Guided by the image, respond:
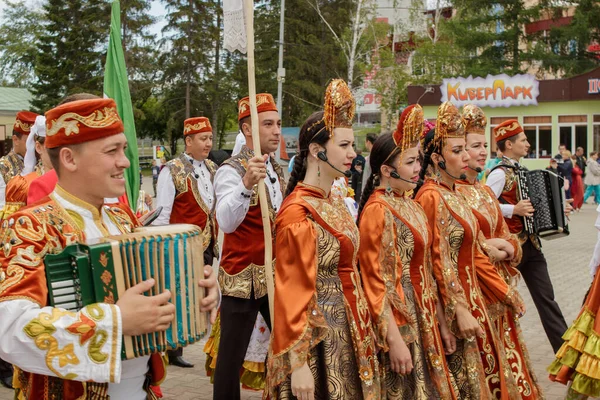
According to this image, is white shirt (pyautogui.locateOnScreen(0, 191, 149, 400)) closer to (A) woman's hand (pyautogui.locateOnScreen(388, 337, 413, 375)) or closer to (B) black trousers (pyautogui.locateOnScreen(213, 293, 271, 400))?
(A) woman's hand (pyautogui.locateOnScreen(388, 337, 413, 375))

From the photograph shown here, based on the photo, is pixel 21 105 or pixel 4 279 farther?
pixel 21 105

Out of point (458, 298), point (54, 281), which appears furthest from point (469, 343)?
point (54, 281)

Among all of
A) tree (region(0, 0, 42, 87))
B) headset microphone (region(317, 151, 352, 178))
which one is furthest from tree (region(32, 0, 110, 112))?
headset microphone (region(317, 151, 352, 178))

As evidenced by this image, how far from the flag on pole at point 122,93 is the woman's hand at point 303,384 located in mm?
2008

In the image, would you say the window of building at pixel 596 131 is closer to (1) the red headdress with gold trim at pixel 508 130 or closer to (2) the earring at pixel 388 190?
(1) the red headdress with gold trim at pixel 508 130

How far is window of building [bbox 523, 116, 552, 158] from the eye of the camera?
112 feet

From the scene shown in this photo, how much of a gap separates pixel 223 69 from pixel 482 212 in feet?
128

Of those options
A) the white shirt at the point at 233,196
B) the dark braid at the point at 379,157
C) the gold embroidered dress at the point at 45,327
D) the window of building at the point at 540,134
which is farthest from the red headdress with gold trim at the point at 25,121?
the window of building at the point at 540,134

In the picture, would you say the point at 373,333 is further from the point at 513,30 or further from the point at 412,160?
the point at 513,30

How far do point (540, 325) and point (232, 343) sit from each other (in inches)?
186

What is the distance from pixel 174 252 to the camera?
2641mm

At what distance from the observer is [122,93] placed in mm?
5066

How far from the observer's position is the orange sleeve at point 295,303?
12.1 ft

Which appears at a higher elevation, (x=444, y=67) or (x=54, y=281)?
(x=444, y=67)
